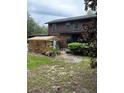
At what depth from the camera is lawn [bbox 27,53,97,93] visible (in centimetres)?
224

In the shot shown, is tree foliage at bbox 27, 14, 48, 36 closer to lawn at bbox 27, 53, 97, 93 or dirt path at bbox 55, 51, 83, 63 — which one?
lawn at bbox 27, 53, 97, 93

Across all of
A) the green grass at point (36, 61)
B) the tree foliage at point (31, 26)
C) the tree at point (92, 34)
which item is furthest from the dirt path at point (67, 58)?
the tree foliage at point (31, 26)

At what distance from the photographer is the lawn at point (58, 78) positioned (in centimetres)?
224

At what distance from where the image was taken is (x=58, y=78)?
2811mm

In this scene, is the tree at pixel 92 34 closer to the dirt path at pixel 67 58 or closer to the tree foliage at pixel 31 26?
the tree foliage at pixel 31 26

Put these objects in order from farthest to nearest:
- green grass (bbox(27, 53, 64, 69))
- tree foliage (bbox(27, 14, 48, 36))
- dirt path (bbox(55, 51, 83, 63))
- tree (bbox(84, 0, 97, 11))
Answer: dirt path (bbox(55, 51, 83, 63))
green grass (bbox(27, 53, 64, 69))
tree (bbox(84, 0, 97, 11))
tree foliage (bbox(27, 14, 48, 36))

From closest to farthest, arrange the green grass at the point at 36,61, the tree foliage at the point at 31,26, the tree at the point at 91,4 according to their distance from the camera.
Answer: the tree foliage at the point at 31,26, the tree at the point at 91,4, the green grass at the point at 36,61

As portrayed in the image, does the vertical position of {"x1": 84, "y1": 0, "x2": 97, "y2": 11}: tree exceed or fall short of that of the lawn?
it exceeds it

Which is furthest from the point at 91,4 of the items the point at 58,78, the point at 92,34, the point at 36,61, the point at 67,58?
the point at 67,58

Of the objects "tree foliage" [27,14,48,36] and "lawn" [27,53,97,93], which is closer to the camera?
"tree foliage" [27,14,48,36]

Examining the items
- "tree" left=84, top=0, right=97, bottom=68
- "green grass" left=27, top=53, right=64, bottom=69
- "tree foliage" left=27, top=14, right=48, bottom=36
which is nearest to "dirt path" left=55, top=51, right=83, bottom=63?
"green grass" left=27, top=53, right=64, bottom=69
